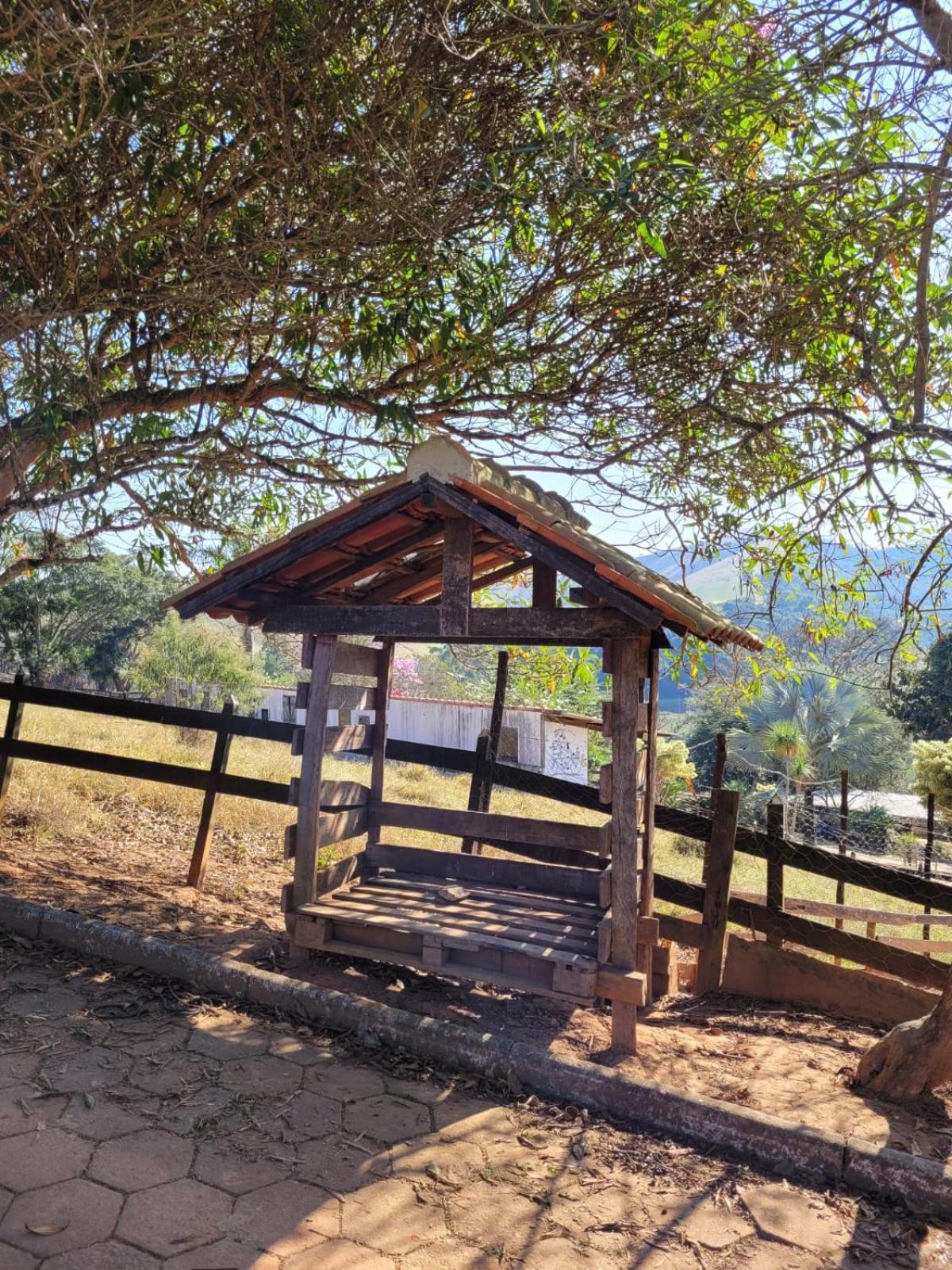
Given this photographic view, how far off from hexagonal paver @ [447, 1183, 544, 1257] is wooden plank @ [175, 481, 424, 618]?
11.7ft

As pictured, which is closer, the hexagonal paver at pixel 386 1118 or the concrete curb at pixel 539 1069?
the concrete curb at pixel 539 1069

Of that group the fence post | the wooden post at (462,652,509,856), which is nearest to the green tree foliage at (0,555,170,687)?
the wooden post at (462,652,509,856)

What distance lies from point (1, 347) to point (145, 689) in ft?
91.4

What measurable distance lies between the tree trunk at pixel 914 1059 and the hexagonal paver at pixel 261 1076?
3016 mm

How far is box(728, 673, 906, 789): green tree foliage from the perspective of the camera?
30.4m

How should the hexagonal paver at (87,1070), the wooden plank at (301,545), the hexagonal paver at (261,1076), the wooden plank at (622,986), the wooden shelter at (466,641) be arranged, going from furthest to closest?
the wooden plank at (301,545)
the wooden shelter at (466,641)
the wooden plank at (622,986)
the hexagonal paver at (261,1076)
the hexagonal paver at (87,1070)

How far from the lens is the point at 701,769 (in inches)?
1357

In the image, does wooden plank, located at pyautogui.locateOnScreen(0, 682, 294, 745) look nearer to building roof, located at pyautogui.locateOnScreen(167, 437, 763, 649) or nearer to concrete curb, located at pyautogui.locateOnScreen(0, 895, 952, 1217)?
building roof, located at pyautogui.locateOnScreen(167, 437, 763, 649)

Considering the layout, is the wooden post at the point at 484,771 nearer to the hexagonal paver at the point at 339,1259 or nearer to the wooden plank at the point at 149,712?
the wooden plank at the point at 149,712

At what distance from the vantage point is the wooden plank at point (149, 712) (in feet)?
25.8

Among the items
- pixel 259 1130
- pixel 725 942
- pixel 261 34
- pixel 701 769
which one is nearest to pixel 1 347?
pixel 261 34

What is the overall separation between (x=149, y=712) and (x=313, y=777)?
9.65 ft

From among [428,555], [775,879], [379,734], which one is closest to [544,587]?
[428,555]

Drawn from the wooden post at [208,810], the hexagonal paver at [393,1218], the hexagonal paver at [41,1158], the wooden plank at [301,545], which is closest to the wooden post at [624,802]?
the wooden plank at [301,545]
